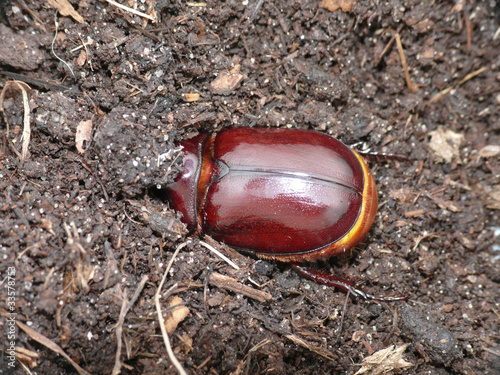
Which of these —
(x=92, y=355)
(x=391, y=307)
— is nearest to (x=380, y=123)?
(x=391, y=307)

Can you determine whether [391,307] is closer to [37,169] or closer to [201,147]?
[201,147]

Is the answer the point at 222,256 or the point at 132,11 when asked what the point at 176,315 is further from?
the point at 132,11

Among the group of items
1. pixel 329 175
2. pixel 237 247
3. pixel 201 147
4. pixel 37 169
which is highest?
pixel 329 175

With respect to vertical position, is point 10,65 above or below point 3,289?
above

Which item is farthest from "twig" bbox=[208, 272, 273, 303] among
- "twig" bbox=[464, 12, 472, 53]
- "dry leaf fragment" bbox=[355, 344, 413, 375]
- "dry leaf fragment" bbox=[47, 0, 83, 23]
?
"twig" bbox=[464, 12, 472, 53]

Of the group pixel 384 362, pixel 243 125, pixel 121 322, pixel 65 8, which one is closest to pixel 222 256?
pixel 121 322

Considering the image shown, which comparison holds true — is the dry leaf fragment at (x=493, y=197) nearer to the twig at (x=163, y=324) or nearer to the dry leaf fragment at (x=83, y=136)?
the twig at (x=163, y=324)
